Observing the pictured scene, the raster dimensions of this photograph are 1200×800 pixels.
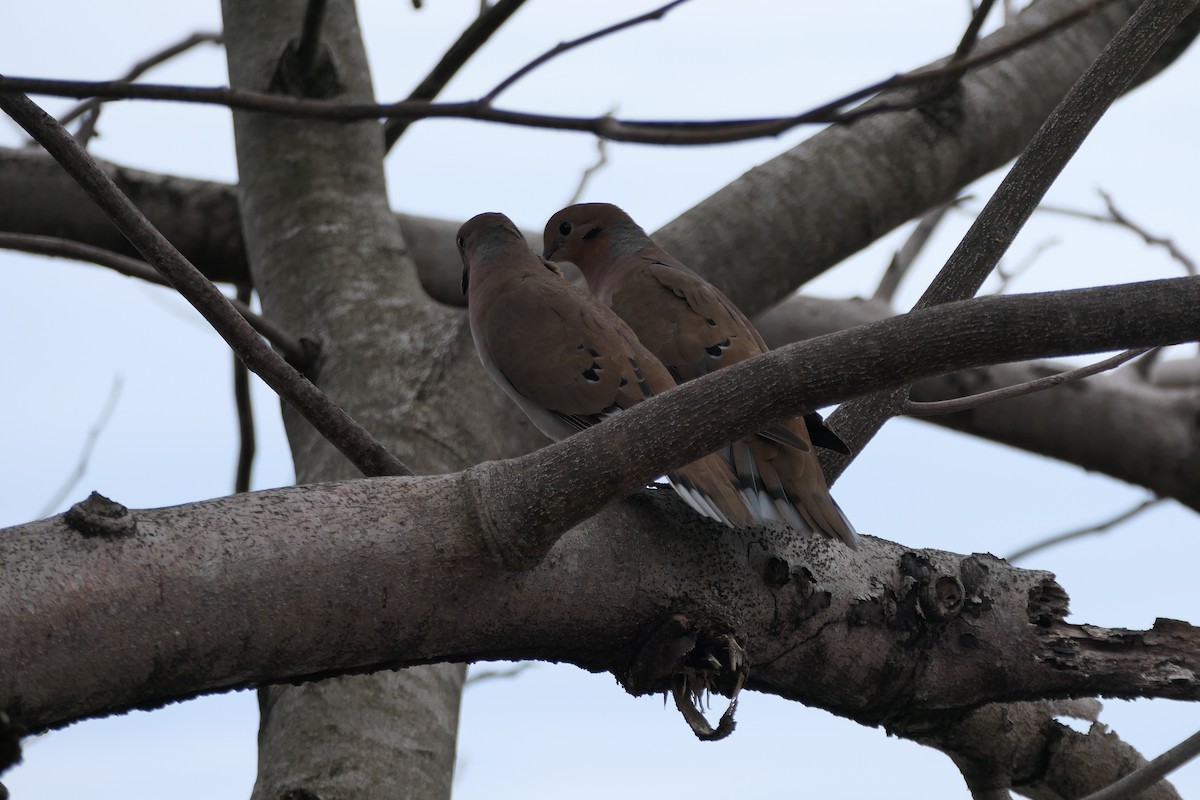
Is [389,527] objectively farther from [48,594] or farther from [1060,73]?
[1060,73]

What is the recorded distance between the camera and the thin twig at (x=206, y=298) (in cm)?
175

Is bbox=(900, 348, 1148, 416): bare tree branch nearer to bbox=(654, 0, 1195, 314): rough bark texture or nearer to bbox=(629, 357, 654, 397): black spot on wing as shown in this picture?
bbox=(629, 357, 654, 397): black spot on wing

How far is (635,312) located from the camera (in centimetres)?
283

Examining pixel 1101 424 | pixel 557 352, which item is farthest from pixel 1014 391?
pixel 1101 424

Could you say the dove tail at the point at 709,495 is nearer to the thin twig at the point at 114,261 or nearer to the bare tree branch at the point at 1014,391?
the bare tree branch at the point at 1014,391

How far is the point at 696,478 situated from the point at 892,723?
58 cm

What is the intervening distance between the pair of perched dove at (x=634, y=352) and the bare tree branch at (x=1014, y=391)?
0.86 feet

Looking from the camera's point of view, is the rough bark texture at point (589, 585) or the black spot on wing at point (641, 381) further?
the black spot on wing at point (641, 381)

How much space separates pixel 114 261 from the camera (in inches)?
100

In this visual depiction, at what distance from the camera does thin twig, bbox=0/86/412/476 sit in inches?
68.9

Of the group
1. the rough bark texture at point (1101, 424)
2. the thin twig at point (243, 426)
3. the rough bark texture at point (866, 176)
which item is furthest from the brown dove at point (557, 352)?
the rough bark texture at point (1101, 424)

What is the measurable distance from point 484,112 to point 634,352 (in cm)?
157

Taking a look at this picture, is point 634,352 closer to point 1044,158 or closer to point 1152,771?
point 1044,158

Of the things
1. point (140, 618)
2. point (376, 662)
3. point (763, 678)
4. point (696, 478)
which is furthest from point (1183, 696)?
point (140, 618)
